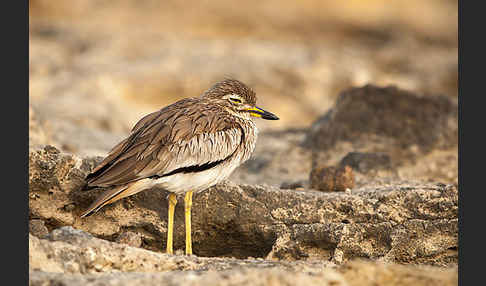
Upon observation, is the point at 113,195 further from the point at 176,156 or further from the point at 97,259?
the point at 97,259

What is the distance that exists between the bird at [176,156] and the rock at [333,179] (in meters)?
1.28

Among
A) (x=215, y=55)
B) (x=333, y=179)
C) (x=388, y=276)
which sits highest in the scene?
(x=215, y=55)

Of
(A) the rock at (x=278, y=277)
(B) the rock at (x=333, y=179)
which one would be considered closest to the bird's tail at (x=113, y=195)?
(A) the rock at (x=278, y=277)

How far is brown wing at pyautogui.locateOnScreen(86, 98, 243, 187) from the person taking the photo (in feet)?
18.8

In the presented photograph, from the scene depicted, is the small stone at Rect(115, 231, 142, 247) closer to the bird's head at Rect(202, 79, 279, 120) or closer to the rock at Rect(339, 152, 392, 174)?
the bird's head at Rect(202, 79, 279, 120)

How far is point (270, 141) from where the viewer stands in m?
11.9

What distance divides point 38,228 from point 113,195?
0.66 metres

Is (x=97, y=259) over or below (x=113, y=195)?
below

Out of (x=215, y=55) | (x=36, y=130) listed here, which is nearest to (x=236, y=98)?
(x=36, y=130)

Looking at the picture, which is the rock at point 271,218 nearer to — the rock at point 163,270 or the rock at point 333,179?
the rock at point 333,179

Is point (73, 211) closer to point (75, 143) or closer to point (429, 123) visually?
point (75, 143)

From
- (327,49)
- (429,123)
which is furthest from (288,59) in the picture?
(429,123)

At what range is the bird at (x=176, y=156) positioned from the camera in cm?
570

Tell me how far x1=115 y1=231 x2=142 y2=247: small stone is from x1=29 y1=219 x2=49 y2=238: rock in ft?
1.93
